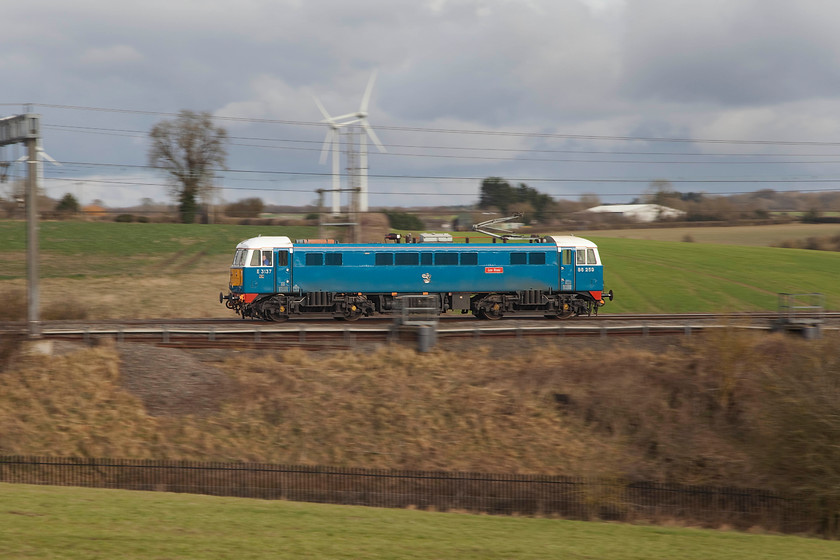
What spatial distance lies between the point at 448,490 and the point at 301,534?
9.17 meters

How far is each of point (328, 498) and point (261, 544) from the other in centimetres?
862

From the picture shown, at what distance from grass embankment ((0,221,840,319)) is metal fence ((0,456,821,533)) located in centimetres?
→ 1875

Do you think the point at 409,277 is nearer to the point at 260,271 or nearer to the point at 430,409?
the point at 260,271

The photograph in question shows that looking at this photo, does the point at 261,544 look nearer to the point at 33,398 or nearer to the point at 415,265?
the point at 33,398

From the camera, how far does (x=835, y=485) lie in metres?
17.6

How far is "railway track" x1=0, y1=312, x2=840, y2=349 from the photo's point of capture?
28578mm

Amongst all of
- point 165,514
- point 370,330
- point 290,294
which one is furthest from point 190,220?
point 165,514

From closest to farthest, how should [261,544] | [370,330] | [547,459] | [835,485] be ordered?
[261,544], [835,485], [547,459], [370,330]

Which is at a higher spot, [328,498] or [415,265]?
[415,265]

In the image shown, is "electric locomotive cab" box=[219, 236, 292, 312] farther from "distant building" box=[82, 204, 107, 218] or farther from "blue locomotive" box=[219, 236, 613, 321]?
"distant building" box=[82, 204, 107, 218]

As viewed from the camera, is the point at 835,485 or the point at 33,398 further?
the point at 33,398

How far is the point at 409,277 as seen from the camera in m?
34.1

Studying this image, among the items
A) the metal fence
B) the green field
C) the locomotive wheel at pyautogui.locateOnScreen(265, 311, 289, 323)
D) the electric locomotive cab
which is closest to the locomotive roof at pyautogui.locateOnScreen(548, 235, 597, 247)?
the electric locomotive cab

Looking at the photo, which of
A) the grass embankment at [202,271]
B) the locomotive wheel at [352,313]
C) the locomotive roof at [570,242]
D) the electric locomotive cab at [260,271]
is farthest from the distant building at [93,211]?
the locomotive roof at [570,242]
